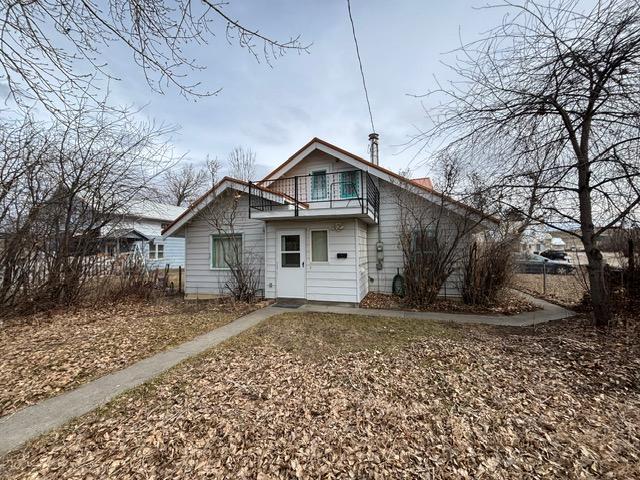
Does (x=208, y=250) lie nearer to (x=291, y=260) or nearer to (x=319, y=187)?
(x=291, y=260)

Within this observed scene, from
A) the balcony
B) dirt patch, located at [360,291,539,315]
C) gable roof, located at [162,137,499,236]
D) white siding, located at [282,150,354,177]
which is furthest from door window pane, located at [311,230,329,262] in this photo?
white siding, located at [282,150,354,177]

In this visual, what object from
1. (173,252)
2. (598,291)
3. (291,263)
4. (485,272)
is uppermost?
(173,252)

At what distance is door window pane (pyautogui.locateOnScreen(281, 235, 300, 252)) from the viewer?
8625mm

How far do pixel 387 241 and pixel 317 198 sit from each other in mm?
2941

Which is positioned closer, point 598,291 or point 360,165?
point 598,291

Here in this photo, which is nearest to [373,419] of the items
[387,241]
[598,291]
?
[598,291]

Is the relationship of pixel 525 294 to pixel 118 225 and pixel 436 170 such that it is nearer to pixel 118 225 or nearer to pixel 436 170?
pixel 436 170

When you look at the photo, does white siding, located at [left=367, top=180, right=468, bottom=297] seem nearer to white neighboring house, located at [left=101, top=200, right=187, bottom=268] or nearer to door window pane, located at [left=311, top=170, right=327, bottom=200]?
door window pane, located at [left=311, top=170, right=327, bottom=200]

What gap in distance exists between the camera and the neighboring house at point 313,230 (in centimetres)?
813

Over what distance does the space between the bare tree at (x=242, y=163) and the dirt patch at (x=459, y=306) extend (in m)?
6.17

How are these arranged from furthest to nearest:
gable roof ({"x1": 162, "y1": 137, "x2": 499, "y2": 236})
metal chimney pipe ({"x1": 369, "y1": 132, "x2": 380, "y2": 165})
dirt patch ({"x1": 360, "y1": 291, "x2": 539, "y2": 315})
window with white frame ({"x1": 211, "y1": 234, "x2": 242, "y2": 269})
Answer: metal chimney pipe ({"x1": 369, "y1": 132, "x2": 380, "y2": 165}) < window with white frame ({"x1": 211, "y1": 234, "x2": 242, "y2": 269}) < gable roof ({"x1": 162, "y1": 137, "x2": 499, "y2": 236}) < dirt patch ({"x1": 360, "y1": 291, "x2": 539, "y2": 315})

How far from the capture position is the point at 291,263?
8711mm

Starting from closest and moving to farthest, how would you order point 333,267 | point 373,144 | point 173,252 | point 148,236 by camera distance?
1. point 333,267
2. point 373,144
3. point 148,236
4. point 173,252

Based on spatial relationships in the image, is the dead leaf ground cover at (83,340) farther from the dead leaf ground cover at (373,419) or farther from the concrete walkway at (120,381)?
the dead leaf ground cover at (373,419)
